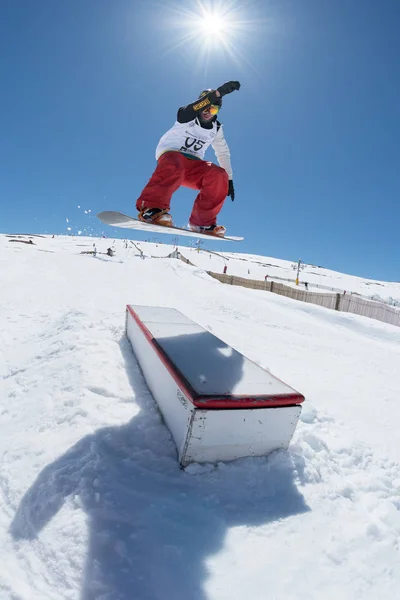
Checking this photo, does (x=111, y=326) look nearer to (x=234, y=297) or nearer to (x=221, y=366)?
(x=221, y=366)

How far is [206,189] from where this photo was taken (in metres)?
4.40

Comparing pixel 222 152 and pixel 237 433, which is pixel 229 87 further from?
pixel 237 433

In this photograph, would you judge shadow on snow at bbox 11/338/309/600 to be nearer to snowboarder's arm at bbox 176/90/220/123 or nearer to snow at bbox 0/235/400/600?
snow at bbox 0/235/400/600

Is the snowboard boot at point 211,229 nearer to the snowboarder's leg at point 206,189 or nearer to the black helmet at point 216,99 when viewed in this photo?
the snowboarder's leg at point 206,189

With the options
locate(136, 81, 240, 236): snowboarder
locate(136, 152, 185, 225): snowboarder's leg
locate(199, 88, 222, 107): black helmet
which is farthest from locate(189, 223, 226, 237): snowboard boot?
locate(199, 88, 222, 107): black helmet

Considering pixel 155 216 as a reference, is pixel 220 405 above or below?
below

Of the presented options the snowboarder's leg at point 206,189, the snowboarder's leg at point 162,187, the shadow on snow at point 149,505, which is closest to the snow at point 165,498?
the shadow on snow at point 149,505

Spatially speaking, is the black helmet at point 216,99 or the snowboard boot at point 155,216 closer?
the black helmet at point 216,99

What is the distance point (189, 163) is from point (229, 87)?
1.03 m

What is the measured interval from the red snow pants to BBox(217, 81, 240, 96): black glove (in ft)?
2.90

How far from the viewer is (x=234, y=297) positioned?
9422mm

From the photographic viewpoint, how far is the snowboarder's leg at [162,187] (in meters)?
3.95

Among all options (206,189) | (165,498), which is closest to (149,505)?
(165,498)

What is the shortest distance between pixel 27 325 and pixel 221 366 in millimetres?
4071
